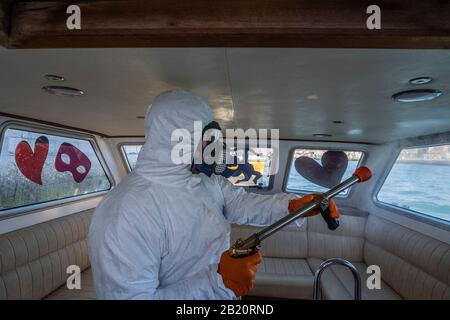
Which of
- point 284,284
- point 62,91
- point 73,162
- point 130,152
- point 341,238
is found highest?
point 62,91

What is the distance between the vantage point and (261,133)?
307cm

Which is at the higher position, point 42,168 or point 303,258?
point 42,168

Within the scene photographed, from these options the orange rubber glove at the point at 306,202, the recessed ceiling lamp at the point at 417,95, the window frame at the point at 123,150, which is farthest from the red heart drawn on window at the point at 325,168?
the orange rubber glove at the point at 306,202

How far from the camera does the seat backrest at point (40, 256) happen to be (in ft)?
6.62

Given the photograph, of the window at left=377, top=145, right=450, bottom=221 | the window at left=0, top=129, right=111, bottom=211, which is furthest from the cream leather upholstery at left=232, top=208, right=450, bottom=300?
the window at left=0, top=129, right=111, bottom=211

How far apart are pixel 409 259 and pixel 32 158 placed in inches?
145

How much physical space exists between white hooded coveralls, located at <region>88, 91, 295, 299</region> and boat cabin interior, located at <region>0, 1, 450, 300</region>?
237 millimetres

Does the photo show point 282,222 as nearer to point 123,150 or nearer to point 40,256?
point 40,256

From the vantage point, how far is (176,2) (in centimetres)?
71

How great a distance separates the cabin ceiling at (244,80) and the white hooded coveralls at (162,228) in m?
0.19

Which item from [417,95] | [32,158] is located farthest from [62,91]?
[417,95]

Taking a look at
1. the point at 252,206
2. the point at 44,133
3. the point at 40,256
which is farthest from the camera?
the point at 44,133

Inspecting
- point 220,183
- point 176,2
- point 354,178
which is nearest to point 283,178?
point 220,183

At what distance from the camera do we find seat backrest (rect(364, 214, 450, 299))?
85.7 inches
